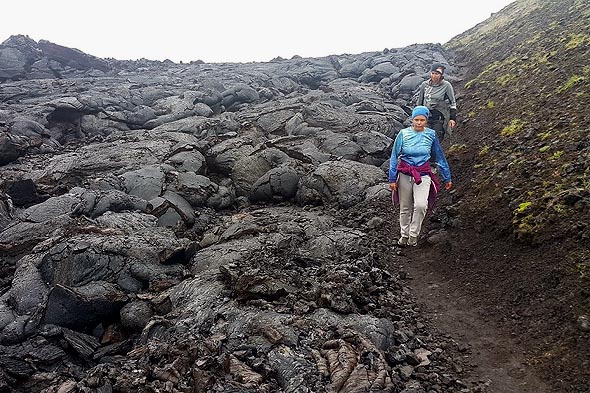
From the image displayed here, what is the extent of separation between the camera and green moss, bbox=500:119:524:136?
15266 mm

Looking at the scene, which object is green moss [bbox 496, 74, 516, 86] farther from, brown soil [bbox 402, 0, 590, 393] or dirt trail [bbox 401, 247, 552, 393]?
dirt trail [bbox 401, 247, 552, 393]

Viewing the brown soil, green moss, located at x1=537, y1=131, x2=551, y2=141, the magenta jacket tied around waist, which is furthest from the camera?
green moss, located at x1=537, y1=131, x2=551, y2=141

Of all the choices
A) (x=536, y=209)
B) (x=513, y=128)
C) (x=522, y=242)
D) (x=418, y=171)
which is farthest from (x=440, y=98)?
(x=522, y=242)

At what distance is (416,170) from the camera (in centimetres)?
1143

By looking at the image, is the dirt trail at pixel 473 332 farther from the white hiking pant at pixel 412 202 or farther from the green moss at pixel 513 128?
the green moss at pixel 513 128

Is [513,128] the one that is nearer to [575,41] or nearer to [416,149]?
[416,149]

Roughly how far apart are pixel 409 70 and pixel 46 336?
121ft

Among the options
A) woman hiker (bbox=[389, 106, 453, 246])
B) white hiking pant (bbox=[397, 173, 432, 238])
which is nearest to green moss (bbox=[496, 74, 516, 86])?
woman hiker (bbox=[389, 106, 453, 246])

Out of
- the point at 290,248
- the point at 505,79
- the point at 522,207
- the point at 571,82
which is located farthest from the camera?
the point at 505,79

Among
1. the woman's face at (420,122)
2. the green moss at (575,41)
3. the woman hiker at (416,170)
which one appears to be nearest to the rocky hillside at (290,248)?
the green moss at (575,41)

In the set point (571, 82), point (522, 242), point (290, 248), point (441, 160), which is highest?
point (571, 82)

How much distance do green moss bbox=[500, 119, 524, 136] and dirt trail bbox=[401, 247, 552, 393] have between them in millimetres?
7394

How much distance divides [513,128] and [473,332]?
10515mm

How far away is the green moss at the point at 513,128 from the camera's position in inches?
601
